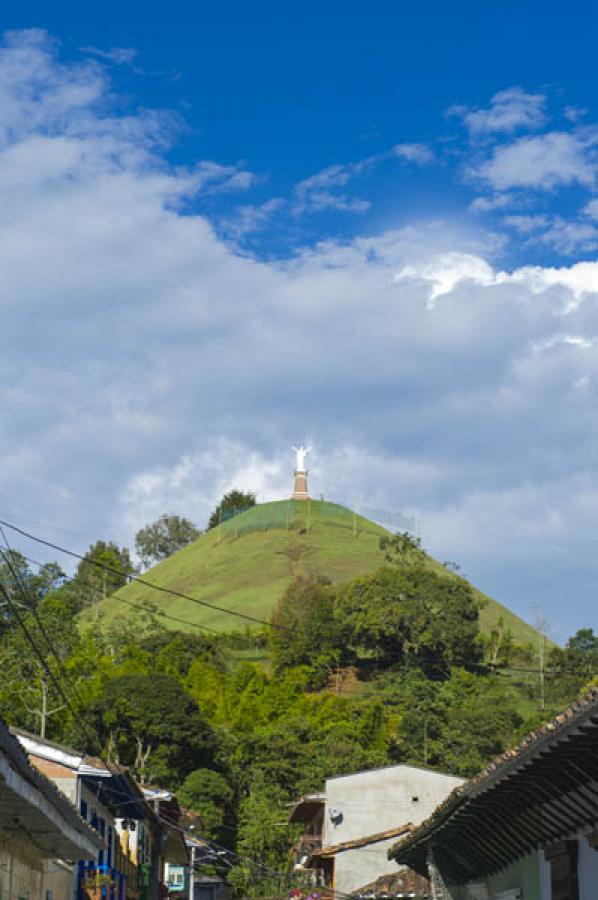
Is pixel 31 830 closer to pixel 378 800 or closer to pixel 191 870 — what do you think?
pixel 378 800

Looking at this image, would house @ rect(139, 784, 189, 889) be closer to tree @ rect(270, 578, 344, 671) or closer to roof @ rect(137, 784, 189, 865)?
roof @ rect(137, 784, 189, 865)

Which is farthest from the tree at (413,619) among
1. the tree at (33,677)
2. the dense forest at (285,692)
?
the tree at (33,677)

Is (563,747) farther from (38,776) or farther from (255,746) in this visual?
(255,746)

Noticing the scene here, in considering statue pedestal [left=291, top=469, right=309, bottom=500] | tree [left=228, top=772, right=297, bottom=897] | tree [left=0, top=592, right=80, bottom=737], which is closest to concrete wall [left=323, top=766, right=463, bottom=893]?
tree [left=228, top=772, right=297, bottom=897]

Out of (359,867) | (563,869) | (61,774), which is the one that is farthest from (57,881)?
(359,867)

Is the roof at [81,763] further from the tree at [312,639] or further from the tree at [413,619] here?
the tree at [312,639]

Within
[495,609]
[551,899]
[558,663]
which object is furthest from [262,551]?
[551,899]

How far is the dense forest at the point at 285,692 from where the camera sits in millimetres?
72062

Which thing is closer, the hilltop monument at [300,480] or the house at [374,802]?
the house at [374,802]

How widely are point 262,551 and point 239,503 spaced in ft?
69.6

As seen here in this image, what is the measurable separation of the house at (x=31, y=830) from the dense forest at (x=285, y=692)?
112 feet

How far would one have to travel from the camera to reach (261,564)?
163m

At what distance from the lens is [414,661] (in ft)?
366

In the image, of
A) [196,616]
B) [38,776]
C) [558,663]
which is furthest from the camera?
[196,616]
